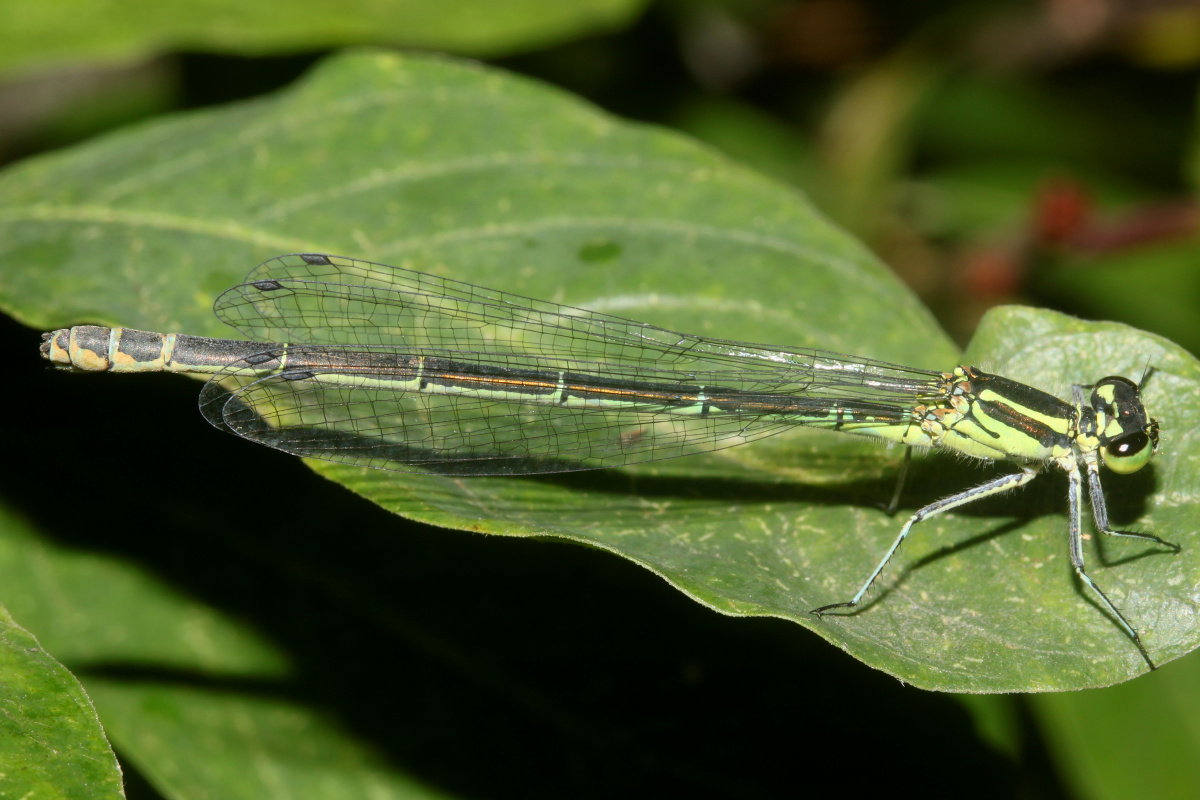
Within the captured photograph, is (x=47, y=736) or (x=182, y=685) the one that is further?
(x=182, y=685)

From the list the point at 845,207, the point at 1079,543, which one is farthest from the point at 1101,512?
the point at 845,207

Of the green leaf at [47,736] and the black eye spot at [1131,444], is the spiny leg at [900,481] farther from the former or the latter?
the green leaf at [47,736]

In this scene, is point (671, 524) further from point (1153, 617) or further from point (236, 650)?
point (236, 650)

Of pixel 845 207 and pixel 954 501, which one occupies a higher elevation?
pixel 845 207

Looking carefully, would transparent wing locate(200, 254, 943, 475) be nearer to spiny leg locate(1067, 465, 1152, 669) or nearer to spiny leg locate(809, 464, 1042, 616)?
spiny leg locate(809, 464, 1042, 616)

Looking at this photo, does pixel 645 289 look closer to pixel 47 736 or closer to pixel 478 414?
pixel 478 414
